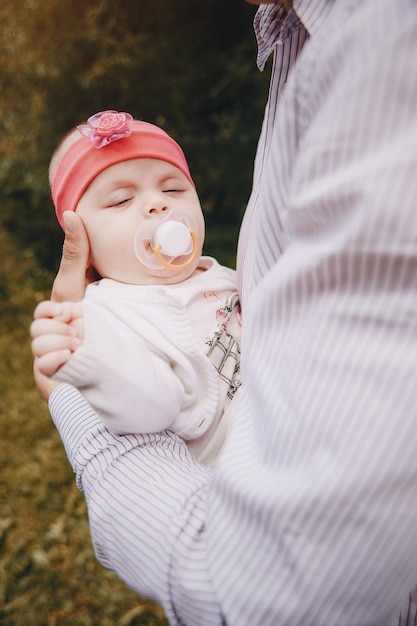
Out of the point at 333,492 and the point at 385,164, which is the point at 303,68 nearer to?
the point at 385,164

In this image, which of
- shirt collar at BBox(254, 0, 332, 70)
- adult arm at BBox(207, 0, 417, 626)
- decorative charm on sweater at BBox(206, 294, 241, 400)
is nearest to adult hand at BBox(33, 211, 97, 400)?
decorative charm on sweater at BBox(206, 294, 241, 400)

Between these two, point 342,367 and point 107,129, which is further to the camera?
point 107,129

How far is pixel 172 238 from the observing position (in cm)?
128

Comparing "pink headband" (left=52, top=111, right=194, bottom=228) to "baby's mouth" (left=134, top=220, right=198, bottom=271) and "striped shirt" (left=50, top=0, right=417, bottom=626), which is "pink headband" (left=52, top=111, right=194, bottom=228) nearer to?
"baby's mouth" (left=134, top=220, right=198, bottom=271)

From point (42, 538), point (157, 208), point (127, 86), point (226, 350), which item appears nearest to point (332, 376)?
point (226, 350)

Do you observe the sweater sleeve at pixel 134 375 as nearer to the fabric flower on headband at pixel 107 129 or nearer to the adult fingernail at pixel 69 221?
the adult fingernail at pixel 69 221

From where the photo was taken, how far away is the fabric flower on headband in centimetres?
135

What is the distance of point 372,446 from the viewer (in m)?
0.66

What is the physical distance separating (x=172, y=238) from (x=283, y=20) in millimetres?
465

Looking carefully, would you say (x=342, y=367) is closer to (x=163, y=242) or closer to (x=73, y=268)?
(x=163, y=242)

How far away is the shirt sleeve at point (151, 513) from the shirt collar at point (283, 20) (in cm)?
69

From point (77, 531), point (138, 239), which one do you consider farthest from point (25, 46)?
point (138, 239)

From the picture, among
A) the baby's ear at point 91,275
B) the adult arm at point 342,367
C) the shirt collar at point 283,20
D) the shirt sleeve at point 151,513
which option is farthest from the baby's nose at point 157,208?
the adult arm at point 342,367

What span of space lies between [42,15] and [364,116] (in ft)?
14.7
